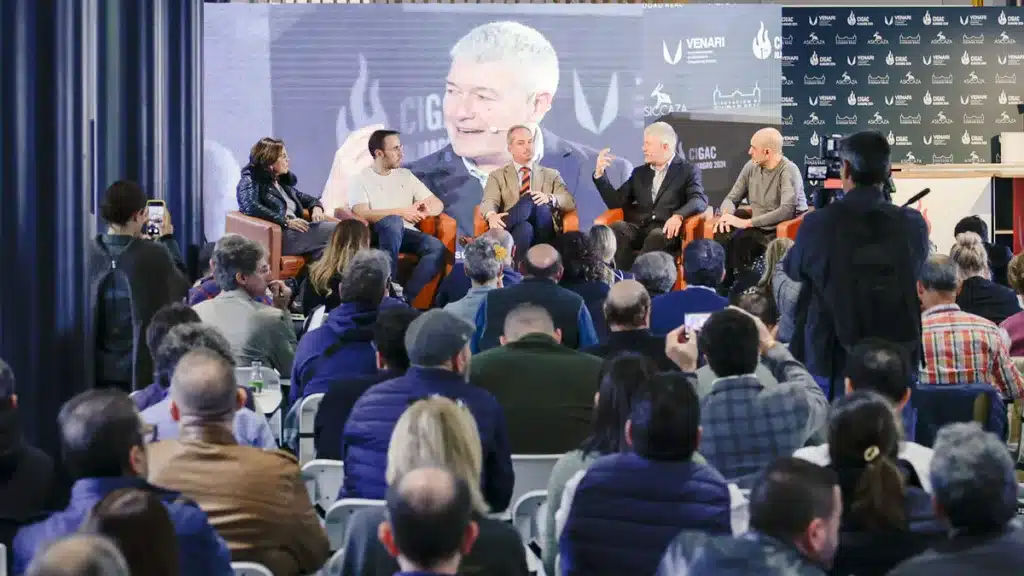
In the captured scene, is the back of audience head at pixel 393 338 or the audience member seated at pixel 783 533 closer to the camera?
the audience member seated at pixel 783 533

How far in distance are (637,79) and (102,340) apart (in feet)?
21.6

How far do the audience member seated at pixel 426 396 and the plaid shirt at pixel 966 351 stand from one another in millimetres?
2261

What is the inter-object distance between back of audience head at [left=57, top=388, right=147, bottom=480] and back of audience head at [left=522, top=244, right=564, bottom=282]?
3.04 m

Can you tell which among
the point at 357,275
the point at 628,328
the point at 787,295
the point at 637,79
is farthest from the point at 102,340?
the point at 637,79

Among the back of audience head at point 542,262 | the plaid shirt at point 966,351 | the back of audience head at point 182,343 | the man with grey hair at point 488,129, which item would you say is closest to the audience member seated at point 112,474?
the back of audience head at point 182,343

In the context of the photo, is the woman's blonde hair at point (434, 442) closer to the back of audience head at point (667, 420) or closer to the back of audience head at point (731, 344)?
the back of audience head at point (667, 420)

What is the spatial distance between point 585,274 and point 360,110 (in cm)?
542

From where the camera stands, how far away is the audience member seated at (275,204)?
9062 mm

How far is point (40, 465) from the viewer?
3314 millimetres

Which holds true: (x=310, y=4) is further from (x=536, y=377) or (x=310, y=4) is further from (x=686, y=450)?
(x=686, y=450)

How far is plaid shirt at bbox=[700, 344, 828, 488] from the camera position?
3.74 m

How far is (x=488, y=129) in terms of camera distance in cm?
1127

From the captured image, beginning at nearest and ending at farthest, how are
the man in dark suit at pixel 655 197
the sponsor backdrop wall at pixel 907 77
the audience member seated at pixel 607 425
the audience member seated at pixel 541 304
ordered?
the audience member seated at pixel 607 425 < the audience member seated at pixel 541 304 < the man in dark suit at pixel 655 197 < the sponsor backdrop wall at pixel 907 77

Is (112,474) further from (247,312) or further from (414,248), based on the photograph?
(414,248)
